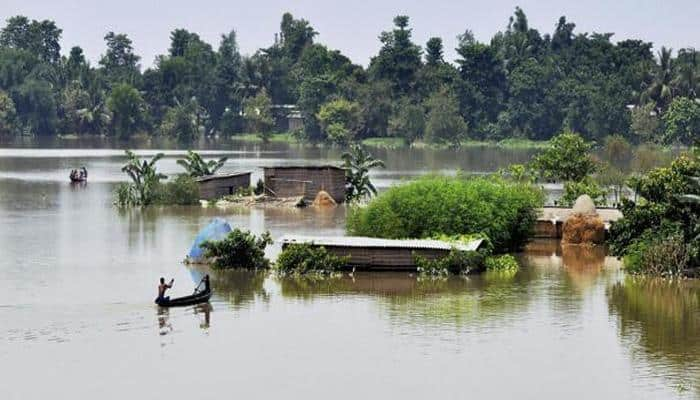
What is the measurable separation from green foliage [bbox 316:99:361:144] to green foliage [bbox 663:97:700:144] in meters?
36.5

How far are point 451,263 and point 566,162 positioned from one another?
71.6ft

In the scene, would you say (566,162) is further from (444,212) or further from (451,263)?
(451,263)

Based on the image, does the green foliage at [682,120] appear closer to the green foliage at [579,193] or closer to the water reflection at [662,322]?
the green foliage at [579,193]

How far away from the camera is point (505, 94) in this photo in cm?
16688

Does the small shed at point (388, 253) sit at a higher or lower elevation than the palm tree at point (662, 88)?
lower

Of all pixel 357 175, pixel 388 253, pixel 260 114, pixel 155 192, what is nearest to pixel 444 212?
pixel 388 253

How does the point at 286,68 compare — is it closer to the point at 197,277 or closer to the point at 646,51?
the point at 646,51

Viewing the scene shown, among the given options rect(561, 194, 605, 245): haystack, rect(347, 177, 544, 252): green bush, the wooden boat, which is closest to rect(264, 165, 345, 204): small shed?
rect(561, 194, 605, 245): haystack

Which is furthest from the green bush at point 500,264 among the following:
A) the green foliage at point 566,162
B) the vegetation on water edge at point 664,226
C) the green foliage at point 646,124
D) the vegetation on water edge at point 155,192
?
the green foliage at point 646,124

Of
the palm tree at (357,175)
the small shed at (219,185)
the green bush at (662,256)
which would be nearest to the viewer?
the green bush at (662,256)

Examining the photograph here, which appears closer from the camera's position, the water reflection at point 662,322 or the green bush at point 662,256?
the water reflection at point 662,322

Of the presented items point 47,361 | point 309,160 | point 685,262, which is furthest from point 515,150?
point 47,361

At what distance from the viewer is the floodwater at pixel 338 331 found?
32.0 m

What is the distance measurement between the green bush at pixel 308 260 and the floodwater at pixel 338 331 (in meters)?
0.59
